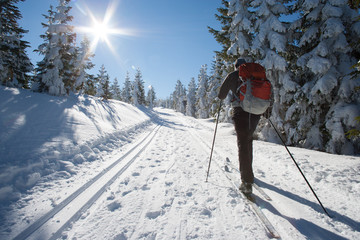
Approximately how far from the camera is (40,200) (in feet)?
8.34

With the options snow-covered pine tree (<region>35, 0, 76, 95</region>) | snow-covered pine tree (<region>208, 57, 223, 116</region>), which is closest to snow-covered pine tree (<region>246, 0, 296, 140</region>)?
snow-covered pine tree (<region>208, 57, 223, 116</region>)

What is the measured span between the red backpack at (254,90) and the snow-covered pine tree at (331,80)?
19.6 ft

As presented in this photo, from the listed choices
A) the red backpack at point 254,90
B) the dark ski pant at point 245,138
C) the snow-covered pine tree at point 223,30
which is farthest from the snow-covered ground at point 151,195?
the snow-covered pine tree at point 223,30

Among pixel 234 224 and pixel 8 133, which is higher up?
pixel 8 133

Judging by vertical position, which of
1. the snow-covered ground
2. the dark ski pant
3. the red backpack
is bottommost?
the snow-covered ground

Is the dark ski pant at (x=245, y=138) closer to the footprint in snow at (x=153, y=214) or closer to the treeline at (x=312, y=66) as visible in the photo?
the footprint in snow at (x=153, y=214)

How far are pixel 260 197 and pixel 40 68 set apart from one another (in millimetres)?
23337

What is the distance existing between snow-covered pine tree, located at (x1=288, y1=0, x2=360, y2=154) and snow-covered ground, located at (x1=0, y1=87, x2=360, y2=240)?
3.28m

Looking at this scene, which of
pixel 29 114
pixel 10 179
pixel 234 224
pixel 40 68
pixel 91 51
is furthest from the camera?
pixel 91 51

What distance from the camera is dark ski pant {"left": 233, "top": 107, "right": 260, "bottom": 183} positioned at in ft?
9.78

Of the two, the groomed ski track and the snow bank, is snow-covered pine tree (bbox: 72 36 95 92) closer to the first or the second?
the snow bank

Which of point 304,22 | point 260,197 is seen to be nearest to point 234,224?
point 260,197

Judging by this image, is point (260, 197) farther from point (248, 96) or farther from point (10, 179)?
point (10, 179)

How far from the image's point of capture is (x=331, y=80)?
6.66m
